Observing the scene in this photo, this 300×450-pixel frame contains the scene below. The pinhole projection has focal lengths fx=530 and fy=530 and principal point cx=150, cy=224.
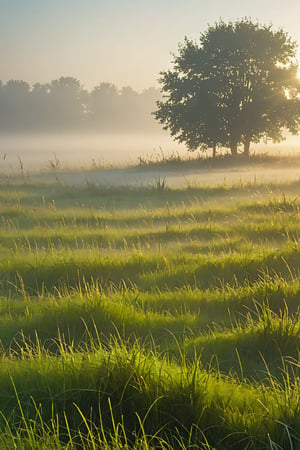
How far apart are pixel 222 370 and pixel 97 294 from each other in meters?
1.82

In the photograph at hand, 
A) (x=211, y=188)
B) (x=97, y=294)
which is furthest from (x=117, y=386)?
(x=211, y=188)

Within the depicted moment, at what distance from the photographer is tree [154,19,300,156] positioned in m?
34.0

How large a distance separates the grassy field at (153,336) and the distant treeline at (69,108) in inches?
4601

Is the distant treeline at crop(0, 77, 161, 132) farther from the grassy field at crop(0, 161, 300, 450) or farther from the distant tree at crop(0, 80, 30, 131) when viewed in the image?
the grassy field at crop(0, 161, 300, 450)

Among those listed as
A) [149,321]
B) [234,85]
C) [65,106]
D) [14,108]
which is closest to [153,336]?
[149,321]

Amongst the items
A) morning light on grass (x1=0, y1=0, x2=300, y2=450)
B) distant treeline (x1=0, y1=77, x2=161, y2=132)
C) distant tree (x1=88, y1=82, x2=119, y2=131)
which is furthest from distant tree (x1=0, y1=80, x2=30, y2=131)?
morning light on grass (x1=0, y1=0, x2=300, y2=450)

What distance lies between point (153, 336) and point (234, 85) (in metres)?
31.2

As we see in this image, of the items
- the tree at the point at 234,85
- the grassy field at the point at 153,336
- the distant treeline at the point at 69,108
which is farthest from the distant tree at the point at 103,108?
the grassy field at the point at 153,336

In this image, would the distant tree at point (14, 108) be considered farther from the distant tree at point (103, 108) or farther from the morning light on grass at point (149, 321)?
the morning light on grass at point (149, 321)

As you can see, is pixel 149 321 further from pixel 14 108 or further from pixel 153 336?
pixel 14 108

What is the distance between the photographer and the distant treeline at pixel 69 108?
123688mm

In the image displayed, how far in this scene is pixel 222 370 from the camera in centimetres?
449

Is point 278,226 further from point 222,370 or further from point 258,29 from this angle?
point 258,29

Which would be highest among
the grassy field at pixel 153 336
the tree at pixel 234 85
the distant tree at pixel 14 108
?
the distant tree at pixel 14 108
